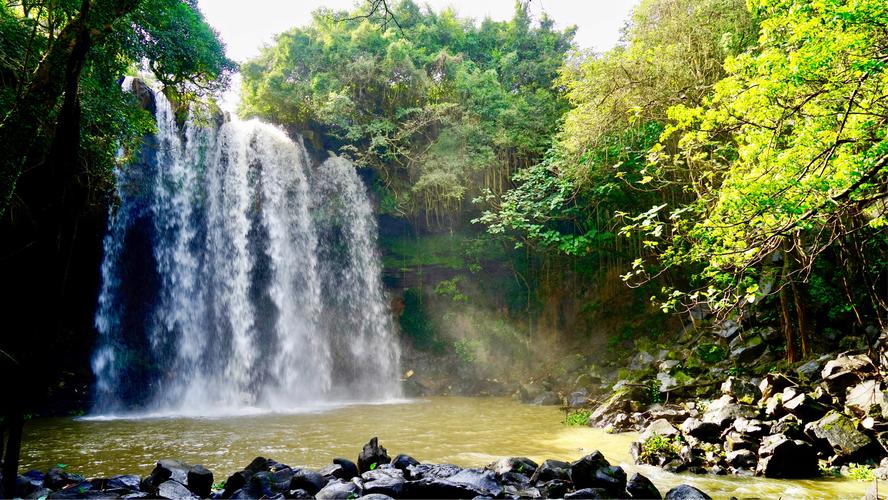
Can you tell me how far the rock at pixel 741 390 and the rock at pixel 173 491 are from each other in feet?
22.2

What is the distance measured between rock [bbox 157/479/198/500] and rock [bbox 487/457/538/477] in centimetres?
266

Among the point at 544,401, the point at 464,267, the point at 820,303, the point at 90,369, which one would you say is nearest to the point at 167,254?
the point at 90,369

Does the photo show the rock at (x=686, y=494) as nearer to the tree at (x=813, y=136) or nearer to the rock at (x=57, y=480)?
the tree at (x=813, y=136)

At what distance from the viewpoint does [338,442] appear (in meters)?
7.18

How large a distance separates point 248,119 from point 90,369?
331 inches

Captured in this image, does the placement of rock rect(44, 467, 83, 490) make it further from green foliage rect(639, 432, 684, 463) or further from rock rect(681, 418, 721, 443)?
rock rect(681, 418, 721, 443)

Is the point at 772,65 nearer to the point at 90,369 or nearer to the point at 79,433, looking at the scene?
the point at 79,433

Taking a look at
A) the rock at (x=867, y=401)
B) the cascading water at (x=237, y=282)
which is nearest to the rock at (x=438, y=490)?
the rock at (x=867, y=401)

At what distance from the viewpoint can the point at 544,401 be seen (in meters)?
11.5

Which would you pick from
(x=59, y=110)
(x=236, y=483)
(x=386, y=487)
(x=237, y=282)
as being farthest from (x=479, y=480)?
(x=237, y=282)

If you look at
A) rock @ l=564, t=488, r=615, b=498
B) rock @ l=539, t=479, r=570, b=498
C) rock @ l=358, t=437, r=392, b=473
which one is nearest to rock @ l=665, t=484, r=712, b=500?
rock @ l=564, t=488, r=615, b=498

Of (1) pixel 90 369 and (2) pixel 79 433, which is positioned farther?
(1) pixel 90 369

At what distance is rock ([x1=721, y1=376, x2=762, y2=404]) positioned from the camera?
7012mm

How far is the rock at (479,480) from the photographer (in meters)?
4.09
